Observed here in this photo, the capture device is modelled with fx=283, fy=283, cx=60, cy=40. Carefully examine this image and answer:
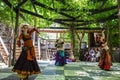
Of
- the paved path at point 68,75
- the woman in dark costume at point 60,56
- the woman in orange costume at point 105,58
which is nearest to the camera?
the paved path at point 68,75

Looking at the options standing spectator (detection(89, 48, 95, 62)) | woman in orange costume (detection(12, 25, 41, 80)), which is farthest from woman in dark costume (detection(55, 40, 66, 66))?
standing spectator (detection(89, 48, 95, 62))

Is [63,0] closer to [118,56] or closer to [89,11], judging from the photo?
[89,11]

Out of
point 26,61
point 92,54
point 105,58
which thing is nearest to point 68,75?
point 26,61

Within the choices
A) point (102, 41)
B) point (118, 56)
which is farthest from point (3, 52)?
point (118, 56)

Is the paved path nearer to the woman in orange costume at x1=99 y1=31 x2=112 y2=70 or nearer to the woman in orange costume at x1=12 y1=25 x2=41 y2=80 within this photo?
the woman in orange costume at x1=99 y1=31 x2=112 y2=70

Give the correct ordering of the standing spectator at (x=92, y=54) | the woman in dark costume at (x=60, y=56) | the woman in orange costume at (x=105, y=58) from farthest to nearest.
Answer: the standing spectator at (x=92, y=54) → the woman in dark costume at (x=60, y=56) → the woman in orange costume at (x=105, y=58)

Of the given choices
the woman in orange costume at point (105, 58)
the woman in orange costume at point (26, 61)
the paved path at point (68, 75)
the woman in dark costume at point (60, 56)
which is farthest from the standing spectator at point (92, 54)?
the woman in orange costume at point (26, 61)

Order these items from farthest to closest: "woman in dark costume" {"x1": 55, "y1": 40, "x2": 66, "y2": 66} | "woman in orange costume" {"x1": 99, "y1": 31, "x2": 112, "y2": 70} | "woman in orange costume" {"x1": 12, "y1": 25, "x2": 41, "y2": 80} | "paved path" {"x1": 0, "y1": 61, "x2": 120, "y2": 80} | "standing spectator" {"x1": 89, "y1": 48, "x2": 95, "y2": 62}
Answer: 1. "standing spectator" {"x1": 89, "y1": 48, "x2": 95, "y2": 62}
2. "woman in dark costume" {"x1": 55, "y1": 40, "x2": 66, "y2": 66}
3. "woman in orange costume" {"x1": 99, "y1": 31, "x2": 112, "y2": 70}
4. "paved path" {"x1": 0, "y1": 61, "x2": 120, "y2": 80}
5. "woman in orange costume" {"x1": 12, "y1": 25, "x2": 41, "y2": 80}

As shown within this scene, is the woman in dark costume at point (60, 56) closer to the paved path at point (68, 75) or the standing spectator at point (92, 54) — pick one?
the paved path at point (68, 75)

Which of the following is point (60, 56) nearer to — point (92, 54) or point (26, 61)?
point (26, 61)

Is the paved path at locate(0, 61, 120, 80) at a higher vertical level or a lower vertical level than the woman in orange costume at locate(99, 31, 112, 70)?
lower

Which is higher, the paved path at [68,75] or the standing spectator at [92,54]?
the standing spectator at [92,54]

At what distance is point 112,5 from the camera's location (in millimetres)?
15203

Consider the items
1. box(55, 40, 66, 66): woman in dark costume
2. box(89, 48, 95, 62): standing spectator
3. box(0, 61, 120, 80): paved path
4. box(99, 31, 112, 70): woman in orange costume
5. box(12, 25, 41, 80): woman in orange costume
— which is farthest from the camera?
box(89, 48, 95, 62): standing spectator
